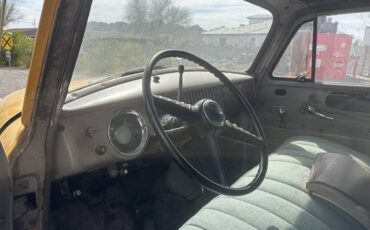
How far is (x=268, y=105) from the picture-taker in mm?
3260

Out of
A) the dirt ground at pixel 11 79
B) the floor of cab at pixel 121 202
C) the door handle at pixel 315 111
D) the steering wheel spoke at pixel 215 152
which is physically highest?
the dirt ground at pixel 11 79

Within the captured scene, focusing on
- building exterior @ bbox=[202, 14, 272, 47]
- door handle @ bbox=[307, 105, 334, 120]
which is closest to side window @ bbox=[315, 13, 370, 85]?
door handle @ bbox=[307, 105, 334, 120]

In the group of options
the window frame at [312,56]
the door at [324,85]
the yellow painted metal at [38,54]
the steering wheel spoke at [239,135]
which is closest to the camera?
the yellow painted metal at [38,54]

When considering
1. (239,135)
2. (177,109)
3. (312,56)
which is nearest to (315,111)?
(312,56)

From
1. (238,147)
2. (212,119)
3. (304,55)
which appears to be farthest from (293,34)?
(212,119)

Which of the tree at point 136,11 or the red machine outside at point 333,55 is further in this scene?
the red machine outside at point 333,55

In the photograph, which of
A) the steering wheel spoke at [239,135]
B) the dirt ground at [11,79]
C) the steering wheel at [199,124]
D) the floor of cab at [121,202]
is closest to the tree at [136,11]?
the steering wheel at [199,124]

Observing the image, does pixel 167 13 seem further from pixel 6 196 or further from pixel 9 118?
pixel 6 196

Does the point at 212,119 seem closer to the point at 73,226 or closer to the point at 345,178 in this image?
the point at 345,178

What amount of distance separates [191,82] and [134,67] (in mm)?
389

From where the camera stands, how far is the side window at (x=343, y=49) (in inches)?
112

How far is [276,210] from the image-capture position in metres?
1.61

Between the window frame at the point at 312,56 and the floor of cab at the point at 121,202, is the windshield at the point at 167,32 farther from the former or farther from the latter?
the floor of cab at the point at 121,202

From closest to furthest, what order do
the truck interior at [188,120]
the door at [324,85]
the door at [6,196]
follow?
the door at [6,196], the truck interior at [188,120], the door at [324,85]
